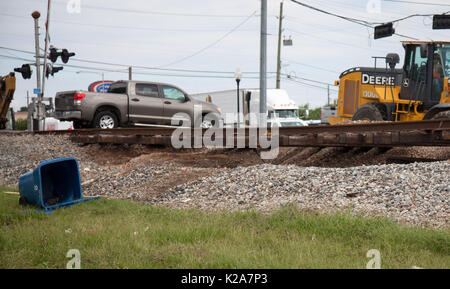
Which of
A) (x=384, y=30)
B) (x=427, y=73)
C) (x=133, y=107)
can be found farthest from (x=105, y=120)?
(x=384, y=30)

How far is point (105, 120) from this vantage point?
16.8m

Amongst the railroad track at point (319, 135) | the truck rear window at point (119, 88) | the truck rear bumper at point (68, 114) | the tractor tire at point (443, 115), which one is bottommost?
the railroad track at point (319, 135)

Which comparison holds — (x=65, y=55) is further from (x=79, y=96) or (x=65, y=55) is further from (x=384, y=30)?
(x=384, y=30)

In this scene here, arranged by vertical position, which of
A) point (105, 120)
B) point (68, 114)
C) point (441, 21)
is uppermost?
point (441, 21)

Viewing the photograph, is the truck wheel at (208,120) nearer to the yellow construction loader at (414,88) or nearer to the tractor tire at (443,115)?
the yellow construction loader at (414,88)

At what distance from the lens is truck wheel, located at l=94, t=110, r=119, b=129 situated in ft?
54.4

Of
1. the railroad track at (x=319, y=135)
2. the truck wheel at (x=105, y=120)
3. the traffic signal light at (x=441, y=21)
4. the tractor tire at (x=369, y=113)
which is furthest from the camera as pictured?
the traffic signal light at (x=441, y=21)

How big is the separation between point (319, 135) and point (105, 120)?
8.70m

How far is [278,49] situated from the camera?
44.8m

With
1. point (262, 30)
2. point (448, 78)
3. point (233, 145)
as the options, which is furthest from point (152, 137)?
point (448, 78)

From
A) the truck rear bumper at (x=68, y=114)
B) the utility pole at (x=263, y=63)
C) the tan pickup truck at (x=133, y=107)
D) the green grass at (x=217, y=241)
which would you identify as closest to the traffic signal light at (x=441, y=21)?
the utility pole at (x=263, y=63)

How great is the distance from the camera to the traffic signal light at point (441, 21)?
21.2 m

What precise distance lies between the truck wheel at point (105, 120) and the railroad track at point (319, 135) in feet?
3.58
